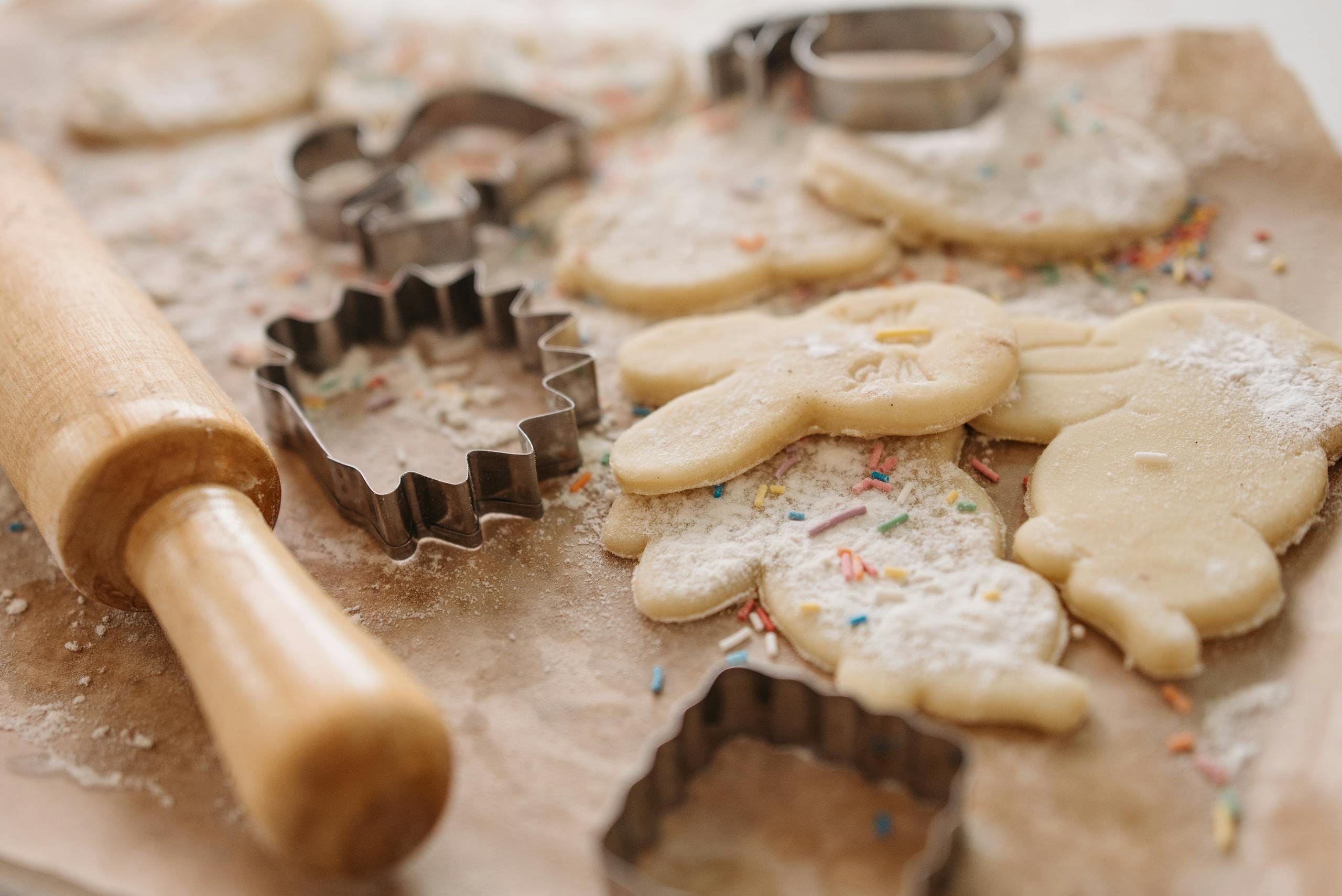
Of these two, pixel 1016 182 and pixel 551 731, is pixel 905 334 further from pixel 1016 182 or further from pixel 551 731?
pixel 551 731

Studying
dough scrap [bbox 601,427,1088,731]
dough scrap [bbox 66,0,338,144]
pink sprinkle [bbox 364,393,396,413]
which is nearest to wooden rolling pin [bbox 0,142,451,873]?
pink sprinkle [bbox 364,393,396,413]

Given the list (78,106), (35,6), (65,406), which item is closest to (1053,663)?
(65,406)

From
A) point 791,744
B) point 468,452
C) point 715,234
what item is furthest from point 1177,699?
point 715,234

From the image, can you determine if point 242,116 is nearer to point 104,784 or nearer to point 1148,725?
point 104,784

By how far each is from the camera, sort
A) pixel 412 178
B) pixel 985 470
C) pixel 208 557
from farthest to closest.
Answer: pixel 412 178 < pixel 985 470 < pixel 208 557

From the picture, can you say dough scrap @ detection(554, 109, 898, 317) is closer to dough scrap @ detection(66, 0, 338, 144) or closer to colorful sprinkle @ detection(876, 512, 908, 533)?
colorful sprinkle @ detection(876, 512, 908, 533)

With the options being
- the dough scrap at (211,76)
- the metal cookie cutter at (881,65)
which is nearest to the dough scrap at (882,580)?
the metal cookie cutter at (881,65)
